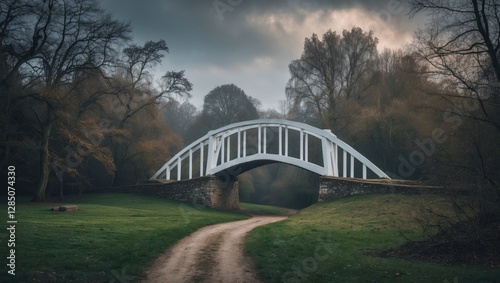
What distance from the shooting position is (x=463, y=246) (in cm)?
1216

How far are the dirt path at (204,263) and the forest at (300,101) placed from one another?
697 centimetres

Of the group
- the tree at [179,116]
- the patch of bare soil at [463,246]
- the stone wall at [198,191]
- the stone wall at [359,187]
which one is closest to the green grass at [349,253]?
the patch of bare soil at [463,246]

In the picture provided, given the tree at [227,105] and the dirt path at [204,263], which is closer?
the dirt path at [204,263]

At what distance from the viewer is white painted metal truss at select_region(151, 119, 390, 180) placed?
3431 cm

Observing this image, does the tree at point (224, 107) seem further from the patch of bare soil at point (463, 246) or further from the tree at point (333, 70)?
the patch of bare soil at point (463, 246)

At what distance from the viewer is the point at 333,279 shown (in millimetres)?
10312

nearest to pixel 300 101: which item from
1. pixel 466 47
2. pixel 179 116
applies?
pixel 466 47

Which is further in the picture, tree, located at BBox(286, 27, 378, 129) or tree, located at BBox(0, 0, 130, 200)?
tree, located at BBox(286, 27, 378, 129)

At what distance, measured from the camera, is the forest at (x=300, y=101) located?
15219 millimetres

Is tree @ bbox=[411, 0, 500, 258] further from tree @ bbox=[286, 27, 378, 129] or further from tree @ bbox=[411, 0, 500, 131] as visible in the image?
tree @ bbox=[286, 27, 378, 129]

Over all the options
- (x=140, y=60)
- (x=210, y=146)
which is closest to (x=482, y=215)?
(x=210, y=146)

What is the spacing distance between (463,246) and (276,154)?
32.4 m

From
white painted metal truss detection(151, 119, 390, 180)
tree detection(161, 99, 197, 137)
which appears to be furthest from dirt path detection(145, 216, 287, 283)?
tree detection(161, 99, 197, 137)

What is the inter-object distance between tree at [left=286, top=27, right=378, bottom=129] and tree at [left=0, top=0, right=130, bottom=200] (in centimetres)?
1768
